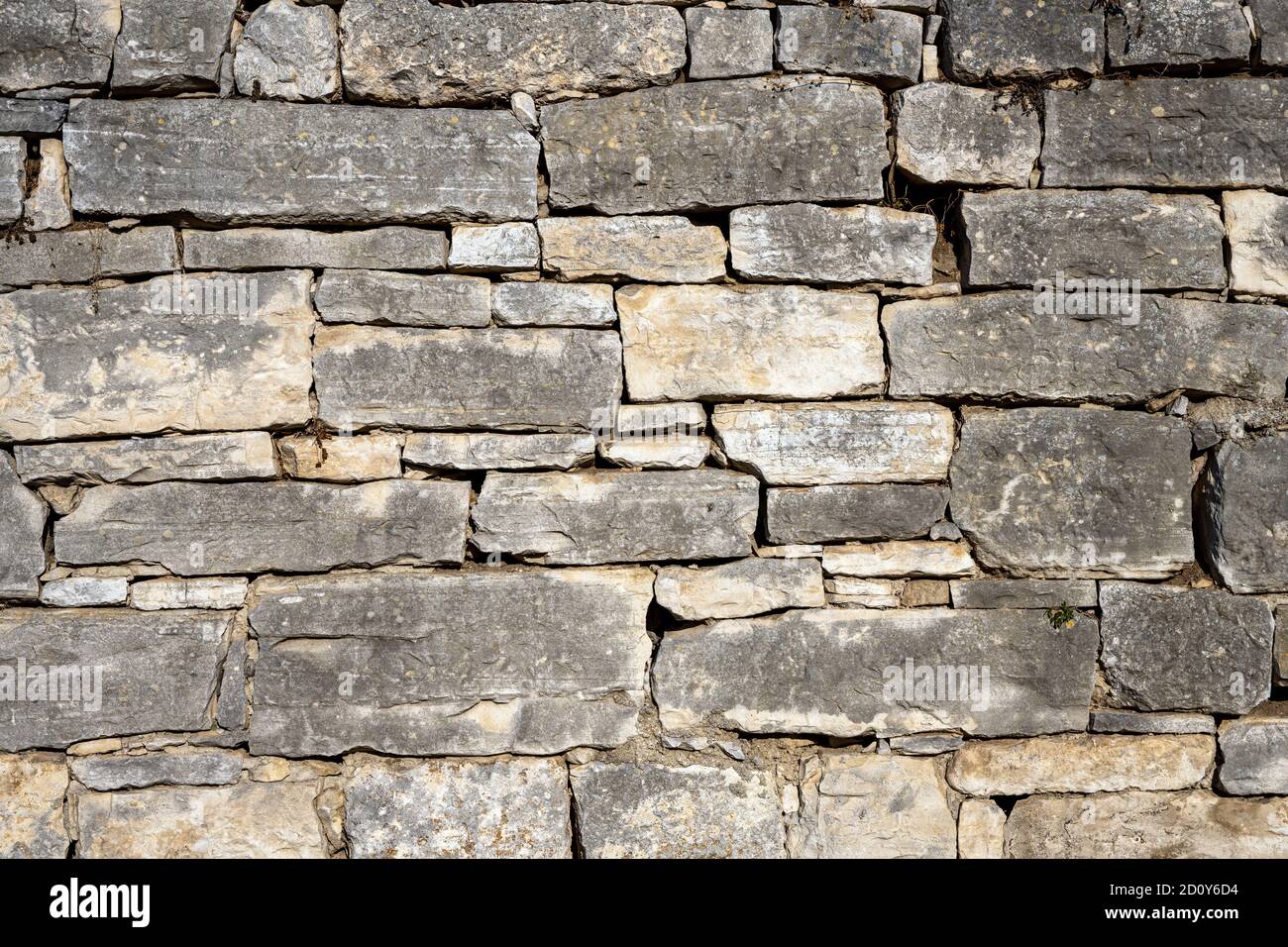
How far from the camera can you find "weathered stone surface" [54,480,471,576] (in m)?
2.93

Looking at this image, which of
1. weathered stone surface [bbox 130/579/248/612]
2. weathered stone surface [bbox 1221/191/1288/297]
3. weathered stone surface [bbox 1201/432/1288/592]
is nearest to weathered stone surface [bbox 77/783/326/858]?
weathered stone surface [bbox 130/579/248/612]

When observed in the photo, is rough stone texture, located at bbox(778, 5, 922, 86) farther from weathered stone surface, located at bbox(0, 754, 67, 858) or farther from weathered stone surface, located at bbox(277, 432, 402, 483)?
weathered stone surface, located at bbox(0, 754, 67, 858)

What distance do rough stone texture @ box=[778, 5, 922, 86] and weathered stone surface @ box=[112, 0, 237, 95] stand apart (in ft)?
5.77

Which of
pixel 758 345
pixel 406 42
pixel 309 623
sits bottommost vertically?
pixel 309 623

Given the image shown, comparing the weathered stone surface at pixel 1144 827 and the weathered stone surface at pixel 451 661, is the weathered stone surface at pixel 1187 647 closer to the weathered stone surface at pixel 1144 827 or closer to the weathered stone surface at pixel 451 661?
the weathered stone surface at pixel 1144 827

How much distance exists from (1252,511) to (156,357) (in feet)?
11.5

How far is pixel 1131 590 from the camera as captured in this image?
10.1 ft

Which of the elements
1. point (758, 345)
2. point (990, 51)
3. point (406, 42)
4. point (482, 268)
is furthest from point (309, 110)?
point (990, 51)

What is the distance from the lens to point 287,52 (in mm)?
2951

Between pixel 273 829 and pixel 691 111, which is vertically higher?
pixel 691 111

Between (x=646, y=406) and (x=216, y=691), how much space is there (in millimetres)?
1617

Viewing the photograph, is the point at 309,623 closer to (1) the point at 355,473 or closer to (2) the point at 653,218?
(1) the point at 355,473

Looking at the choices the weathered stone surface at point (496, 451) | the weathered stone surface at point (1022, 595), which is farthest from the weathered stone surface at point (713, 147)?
→ the weathered stone surface at point (1022, 595)

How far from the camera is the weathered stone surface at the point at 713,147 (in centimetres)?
301
